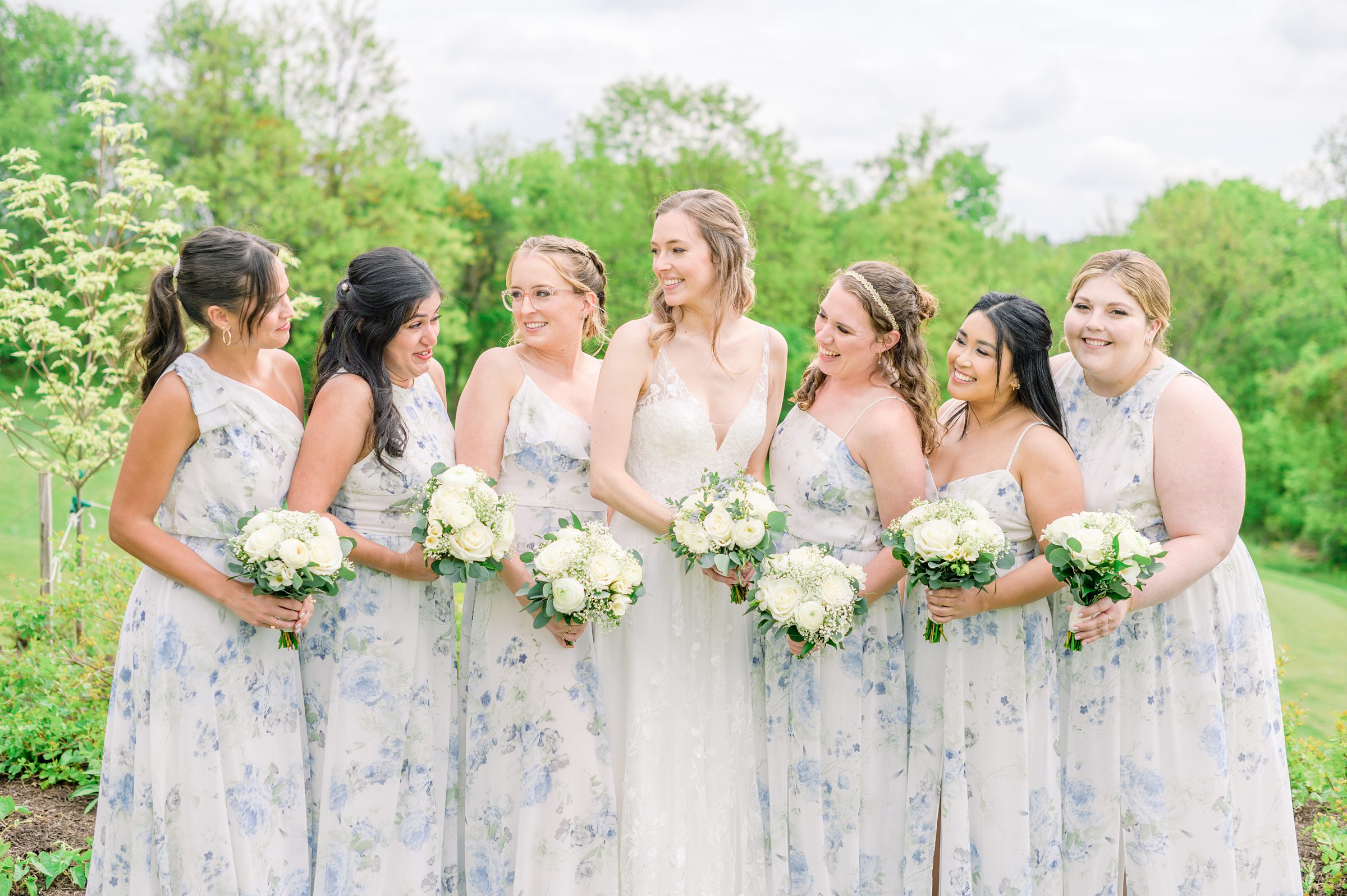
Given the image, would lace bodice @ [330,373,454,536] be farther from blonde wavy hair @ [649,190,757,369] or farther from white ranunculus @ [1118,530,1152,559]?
white ranunculus @ [1118,530,1152,559]

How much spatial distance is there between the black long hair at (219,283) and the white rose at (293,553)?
100cm

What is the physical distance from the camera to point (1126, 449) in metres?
4.65

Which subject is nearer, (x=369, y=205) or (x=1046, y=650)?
(x=1046, y=650)

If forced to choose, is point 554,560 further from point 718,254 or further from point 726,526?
point 718,254

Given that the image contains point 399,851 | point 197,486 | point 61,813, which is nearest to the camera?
point 197,486

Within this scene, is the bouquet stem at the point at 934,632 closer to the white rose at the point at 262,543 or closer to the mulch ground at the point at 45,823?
the white rose at the point at 262,543

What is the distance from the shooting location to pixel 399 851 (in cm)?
443

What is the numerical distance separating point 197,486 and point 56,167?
30.9 metres

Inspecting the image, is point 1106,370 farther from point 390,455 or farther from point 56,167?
point 56,167

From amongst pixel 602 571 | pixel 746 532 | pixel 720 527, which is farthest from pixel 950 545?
pixel 602 571

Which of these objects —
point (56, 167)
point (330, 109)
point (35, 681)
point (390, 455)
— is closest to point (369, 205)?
point (330, 109)

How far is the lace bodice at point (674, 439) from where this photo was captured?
4.71 m

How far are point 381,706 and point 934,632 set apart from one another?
247 centimetres

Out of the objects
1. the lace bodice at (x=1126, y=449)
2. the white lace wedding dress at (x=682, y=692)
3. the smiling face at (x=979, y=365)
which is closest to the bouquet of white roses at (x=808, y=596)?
the white lace wedding dress at (x=682, y=692)
